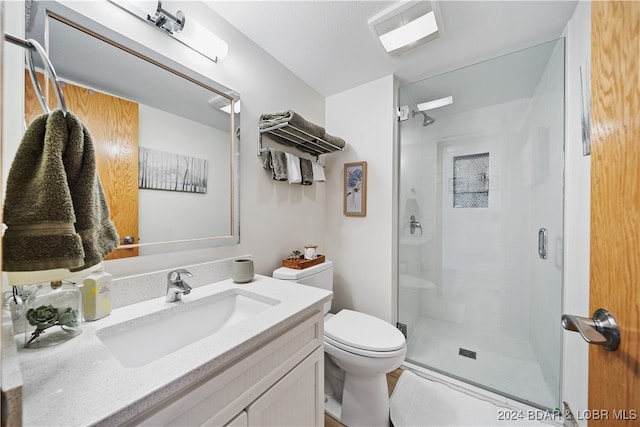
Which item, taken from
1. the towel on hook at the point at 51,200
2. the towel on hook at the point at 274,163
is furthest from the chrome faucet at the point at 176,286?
the towel on hook at the point at 274,163

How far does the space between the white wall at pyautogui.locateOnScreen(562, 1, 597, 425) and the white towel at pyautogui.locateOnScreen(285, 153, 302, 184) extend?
1.45 meters

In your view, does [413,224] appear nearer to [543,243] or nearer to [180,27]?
[543,243]

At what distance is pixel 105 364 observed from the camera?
552 millimetres

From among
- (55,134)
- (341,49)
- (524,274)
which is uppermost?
(341,49)

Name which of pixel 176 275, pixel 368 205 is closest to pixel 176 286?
pixel 176 275

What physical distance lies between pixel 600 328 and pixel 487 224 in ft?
5.54

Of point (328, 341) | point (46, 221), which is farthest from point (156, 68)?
point (328, 341)

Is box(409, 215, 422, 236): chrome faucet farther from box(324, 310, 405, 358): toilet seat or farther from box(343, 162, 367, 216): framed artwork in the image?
box(324, 310, 405, 358): toilet seat

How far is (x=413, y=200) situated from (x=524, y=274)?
968 mm

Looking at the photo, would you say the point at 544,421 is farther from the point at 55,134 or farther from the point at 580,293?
the point at 55,134

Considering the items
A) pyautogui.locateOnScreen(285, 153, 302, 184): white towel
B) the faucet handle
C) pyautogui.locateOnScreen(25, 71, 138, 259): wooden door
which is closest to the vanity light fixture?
pyautogui.locateOnScreen(25, 71, 138, 259): wooden door

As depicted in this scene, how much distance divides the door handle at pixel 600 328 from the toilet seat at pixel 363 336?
2.85ft

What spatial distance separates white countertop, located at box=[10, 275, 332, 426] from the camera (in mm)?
424

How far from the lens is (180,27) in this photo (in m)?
1.02
